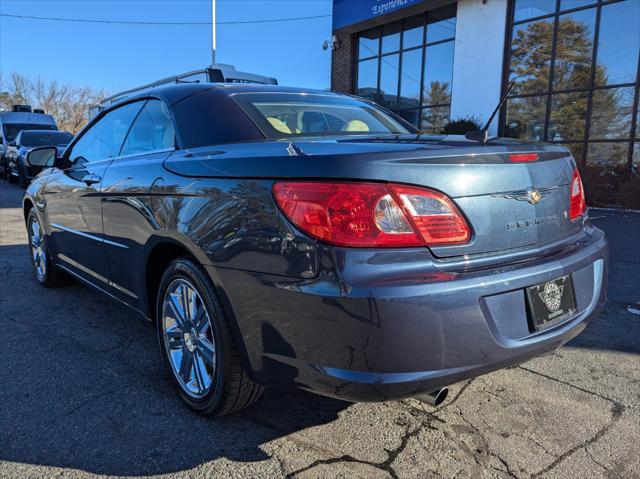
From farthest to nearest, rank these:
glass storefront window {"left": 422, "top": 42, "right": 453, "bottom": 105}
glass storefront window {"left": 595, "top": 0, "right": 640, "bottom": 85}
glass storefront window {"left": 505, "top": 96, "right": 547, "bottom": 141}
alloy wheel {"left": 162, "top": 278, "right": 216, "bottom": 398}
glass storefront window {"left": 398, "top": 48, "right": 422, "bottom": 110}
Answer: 1. glass storefront window {"left": 398, "top": 48, "right": 422, "bottom": 110}
2. glass storefront window {"left": 422, "top": 42, "right": 453, "bottom": 105}
3. glass storefront window {"left": 505, "top": 96, "right": 547, "bottom": 141}
4. glass storefront window {"left": 595, "top": 0, "right": 640, "bottom": 85}
5. alloy wheel {"left": 162, "top": 278, "right": 216, "bottom": 398}

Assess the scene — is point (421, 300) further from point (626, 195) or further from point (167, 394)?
point (626, 195)

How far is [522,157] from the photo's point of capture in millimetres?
2107

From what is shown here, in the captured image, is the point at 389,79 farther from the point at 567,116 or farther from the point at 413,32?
the point at 567,116

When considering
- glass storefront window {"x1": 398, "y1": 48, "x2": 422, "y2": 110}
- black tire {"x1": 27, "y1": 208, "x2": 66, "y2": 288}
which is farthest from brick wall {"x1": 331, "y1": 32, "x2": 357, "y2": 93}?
black tire {"x1": 27, "y1": 208, "x2": 66, "y2": 288}

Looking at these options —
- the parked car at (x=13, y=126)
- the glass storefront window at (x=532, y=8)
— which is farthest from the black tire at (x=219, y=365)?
the parked car at (x=13, y=126)

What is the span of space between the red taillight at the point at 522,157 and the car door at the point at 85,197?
239cm

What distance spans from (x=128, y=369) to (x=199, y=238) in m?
1.25

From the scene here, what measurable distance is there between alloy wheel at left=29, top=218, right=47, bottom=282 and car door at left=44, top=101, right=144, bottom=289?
462mm

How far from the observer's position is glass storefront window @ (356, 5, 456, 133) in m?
15.1

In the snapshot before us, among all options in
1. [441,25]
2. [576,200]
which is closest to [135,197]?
[576,200]

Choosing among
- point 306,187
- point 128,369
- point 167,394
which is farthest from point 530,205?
point 128,369

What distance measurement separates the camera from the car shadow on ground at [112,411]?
2.15m

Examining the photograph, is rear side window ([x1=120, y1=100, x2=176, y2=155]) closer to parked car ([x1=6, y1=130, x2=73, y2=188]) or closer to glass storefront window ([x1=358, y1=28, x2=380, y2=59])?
parked car ([x1=6, y1=130, x2=73, y2=188])

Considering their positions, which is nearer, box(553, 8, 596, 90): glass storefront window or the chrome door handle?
the chrome door handle
